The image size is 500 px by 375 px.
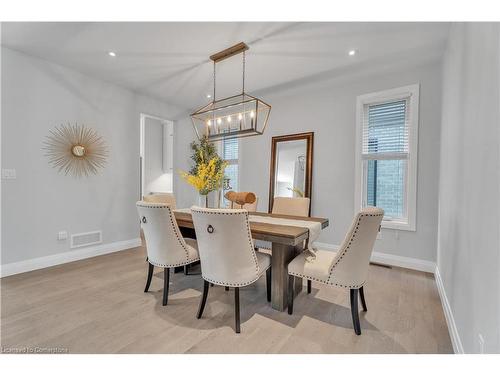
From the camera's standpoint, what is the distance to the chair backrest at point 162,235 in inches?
75.6

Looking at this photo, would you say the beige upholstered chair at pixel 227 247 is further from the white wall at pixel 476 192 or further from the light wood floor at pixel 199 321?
the white wall at pixel 476 192

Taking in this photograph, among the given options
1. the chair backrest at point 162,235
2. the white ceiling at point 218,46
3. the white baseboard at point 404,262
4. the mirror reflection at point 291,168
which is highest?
the white ceiling at point 218,46

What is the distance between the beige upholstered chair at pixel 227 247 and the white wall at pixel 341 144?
2269 millimetres

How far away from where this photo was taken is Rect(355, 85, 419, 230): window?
9.85ft

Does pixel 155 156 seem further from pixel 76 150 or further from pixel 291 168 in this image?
pixel 291 168

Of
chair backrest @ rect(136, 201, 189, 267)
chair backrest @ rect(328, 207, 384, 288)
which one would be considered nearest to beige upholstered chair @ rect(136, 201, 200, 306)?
chair backrest @ rect(136, 201, 189, 267)

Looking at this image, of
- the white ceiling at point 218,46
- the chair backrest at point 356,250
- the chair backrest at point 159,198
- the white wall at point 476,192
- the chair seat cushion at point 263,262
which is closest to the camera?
the white wall at point 476,192

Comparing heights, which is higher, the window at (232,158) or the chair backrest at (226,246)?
the window at (232,158)

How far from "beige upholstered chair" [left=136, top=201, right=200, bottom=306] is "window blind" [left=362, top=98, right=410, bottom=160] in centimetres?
284

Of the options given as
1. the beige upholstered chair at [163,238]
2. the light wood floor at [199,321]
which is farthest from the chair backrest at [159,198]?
the light wood floor at [199,321]

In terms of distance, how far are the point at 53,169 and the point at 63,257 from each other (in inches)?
47.7

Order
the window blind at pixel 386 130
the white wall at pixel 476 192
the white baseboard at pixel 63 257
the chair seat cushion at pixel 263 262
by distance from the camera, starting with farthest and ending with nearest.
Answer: the window blind at pixel 386 130 < the white baseboard at pixel 63 257 < the chair seat cushion at pixel 263 262 < the white wall at pixel 476 192

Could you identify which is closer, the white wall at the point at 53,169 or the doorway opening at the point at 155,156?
the white wall at the point at 53,169
